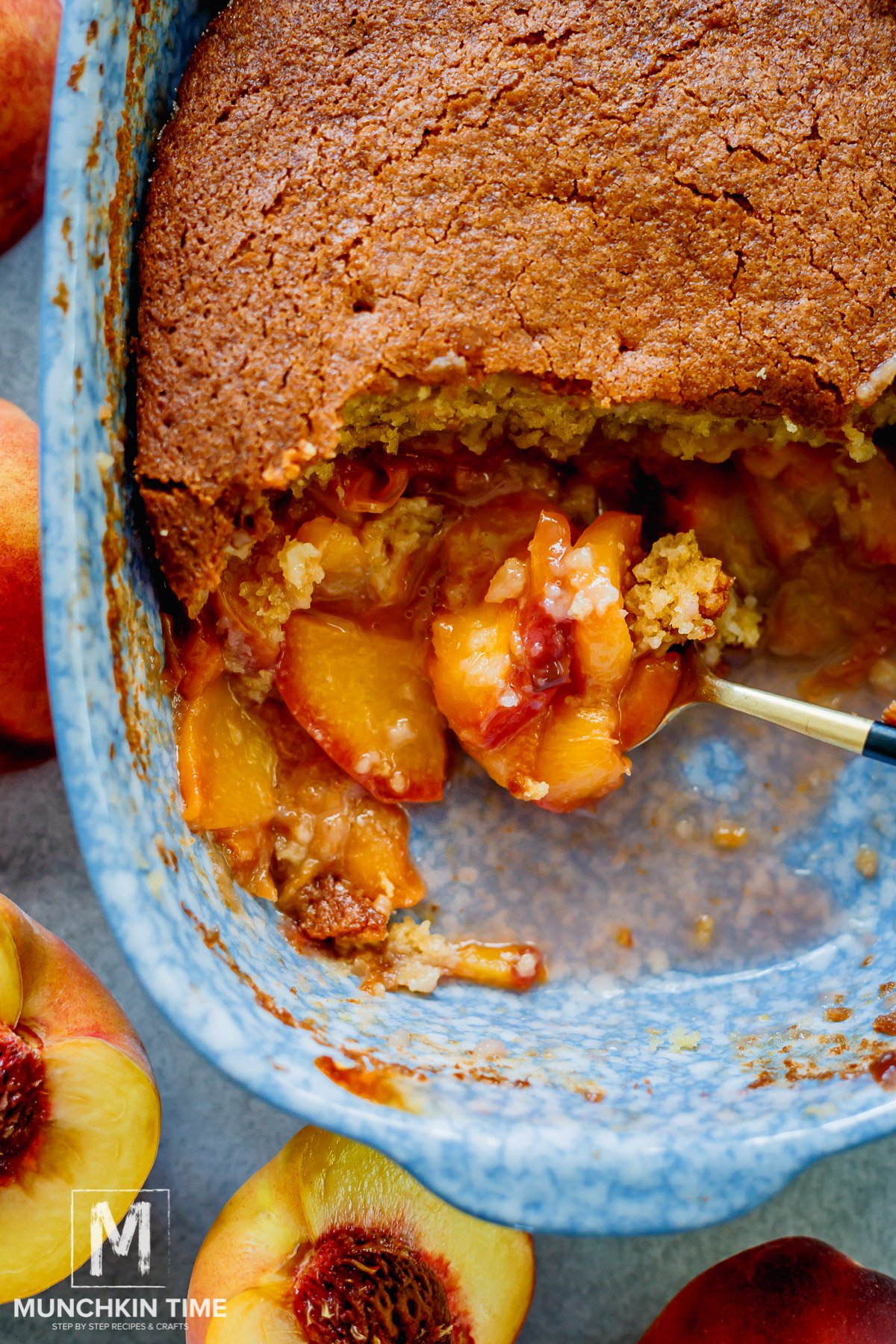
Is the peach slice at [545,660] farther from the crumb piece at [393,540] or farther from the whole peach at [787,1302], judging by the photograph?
the whole peach at [787,1302]

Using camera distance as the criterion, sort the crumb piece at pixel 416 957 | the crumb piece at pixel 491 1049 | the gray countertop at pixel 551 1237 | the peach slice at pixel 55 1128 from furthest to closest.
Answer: the gray countertop at pixel 551 1237, the crumb piece at pixel 416 957, the crumb piece at pixel 491 1049, the peach slice at pixel 55 1128

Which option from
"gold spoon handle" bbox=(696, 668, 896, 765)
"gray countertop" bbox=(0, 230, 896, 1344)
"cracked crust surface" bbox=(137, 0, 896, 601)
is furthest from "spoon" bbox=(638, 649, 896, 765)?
"gray countertop" bbox=(0, 230, 896, 1344)

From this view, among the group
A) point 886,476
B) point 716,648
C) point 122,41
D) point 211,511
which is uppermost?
point 122,41

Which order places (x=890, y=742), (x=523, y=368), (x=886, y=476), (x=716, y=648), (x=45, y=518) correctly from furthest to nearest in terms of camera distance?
1. (x=716, y=648)
2. (x=886, y=476)
3. (x=890, y=742)
4. (x=523, y=368)
5. (x=45, y=518)

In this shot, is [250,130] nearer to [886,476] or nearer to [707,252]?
[707,252]

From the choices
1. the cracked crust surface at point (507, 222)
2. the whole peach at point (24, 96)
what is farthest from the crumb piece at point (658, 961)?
the whole peach at point (24, 96)

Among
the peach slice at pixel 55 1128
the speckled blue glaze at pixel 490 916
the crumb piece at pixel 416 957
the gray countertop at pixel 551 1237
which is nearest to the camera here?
the speckled blue glaze at pixel 490 916

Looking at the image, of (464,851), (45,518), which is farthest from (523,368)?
(464,851)
